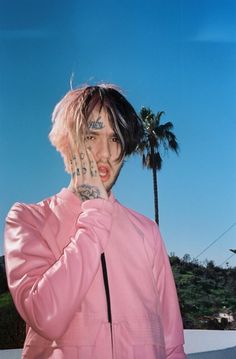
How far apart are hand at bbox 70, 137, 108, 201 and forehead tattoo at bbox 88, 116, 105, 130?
0.18 feet

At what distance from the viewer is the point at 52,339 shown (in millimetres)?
727

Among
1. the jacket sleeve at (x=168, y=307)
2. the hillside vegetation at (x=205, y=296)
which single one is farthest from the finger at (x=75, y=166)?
the hillside vegetation at (x=205, y=296)

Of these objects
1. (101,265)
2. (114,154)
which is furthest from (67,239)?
(114,154)

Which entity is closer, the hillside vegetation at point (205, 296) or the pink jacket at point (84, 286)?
the pink jacket at point (84, 286)

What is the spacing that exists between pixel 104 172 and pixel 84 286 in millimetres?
227

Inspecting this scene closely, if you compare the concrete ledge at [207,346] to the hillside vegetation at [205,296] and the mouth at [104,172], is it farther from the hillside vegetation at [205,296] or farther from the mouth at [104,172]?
the mouth at [104,172]

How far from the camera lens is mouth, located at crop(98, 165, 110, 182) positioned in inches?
34.1

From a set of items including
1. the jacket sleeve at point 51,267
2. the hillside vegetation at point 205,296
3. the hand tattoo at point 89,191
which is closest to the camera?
the jacket sleeve at point 51,267

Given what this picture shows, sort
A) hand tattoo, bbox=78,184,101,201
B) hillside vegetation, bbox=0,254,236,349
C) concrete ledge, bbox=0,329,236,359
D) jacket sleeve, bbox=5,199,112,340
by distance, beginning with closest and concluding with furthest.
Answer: jacket sleeve, bbox=5,199,112,340
hand tattoo, bbox=78,184,101,201
concrete ledge, bbox=0,329,236,359
hillside vegetation, bbox=0,254,236,349

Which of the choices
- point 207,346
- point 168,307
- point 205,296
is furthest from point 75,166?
point 205,296

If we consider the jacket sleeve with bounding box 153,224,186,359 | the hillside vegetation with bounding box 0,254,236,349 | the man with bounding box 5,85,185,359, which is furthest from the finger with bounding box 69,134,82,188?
the hillside vegetation with bounding box 0,254,236,349

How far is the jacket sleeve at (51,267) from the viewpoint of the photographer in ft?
2.29

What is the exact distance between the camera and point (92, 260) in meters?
0.74

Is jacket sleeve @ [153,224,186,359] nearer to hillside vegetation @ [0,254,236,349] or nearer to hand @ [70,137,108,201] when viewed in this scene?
hand @ [70,137,108,201]
